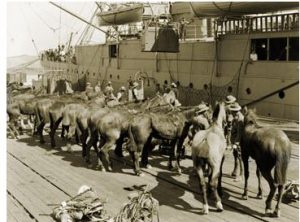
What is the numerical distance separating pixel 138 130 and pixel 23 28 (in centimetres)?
8052

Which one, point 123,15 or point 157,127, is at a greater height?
point 123,15

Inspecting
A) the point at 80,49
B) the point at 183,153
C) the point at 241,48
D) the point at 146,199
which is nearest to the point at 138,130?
the point at 183,153

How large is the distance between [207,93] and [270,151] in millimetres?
16707

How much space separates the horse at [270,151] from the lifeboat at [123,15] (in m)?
24.9

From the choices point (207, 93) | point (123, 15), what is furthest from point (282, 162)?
point (123, 15)

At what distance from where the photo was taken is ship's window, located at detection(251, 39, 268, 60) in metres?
21.2

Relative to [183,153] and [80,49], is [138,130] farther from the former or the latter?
[80,49]

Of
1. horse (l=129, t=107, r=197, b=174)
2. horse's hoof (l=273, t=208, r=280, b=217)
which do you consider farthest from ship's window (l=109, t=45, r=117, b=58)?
horse's hoof (l=273, t=208, r=280, b=217)

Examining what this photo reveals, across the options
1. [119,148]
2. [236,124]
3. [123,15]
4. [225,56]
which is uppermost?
[123,15]

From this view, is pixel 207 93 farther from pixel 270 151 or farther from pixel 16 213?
pixel 16 213

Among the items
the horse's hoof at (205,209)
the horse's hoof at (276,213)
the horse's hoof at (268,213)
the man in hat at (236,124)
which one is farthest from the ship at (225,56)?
the horse's hoof at (205,209)

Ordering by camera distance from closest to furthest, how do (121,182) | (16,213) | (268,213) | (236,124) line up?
(268,213) < (16,213) < (236,124) < (121,182)

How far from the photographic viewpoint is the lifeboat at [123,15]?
32.4 m

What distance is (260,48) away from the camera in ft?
70.6
